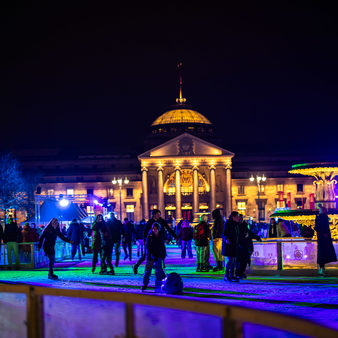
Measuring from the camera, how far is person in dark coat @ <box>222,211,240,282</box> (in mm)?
15891

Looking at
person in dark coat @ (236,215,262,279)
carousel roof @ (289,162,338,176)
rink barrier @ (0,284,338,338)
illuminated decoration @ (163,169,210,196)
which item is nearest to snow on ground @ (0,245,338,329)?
person in dark coat @ (236,215,262,279)

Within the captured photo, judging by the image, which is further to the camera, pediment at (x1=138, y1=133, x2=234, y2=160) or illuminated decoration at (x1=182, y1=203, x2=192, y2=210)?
illuminated decoration at (x1=182, y1=203, x2=192, y2=210)

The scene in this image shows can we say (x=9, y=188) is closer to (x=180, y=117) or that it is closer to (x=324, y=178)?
(x=180, y=117)

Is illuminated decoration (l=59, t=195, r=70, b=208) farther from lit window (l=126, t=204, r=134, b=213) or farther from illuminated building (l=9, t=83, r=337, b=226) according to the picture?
lit window (l=126, t=204, r=134, b=213)

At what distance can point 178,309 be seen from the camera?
4.40m

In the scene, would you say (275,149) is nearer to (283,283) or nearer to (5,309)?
(283,283)

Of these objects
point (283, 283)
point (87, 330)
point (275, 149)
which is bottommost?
point (283, 283)

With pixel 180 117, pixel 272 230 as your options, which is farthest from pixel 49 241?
pixel 180 117

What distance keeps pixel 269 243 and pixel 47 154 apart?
333 feet

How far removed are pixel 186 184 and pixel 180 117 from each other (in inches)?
822

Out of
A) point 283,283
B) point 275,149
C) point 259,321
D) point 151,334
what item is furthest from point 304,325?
point 275,149

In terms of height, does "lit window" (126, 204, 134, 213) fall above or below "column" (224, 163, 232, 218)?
below

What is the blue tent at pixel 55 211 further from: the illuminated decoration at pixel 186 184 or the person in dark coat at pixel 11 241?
the illuminated decoration at pixel 186 184

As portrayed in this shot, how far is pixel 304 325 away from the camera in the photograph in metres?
3.64
